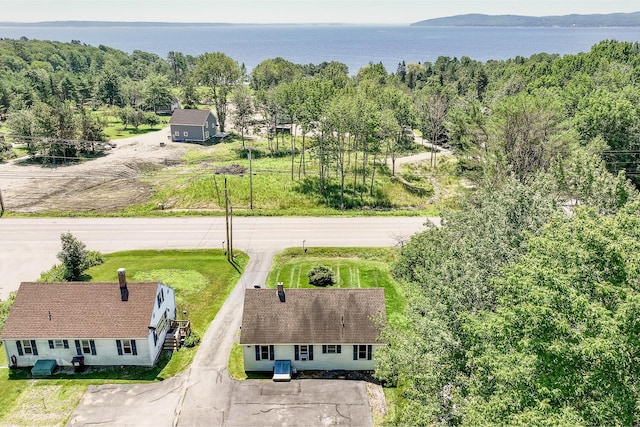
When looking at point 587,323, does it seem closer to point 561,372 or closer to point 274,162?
point 561,372

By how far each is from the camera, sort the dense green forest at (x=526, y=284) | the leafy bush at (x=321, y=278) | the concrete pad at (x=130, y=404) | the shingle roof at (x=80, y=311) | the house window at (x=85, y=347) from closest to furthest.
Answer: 1. the dense green forest at (x=526, y=284)
2. the concrete pad at (x=130, y=404)
3. the shingle roof at (x=80, y=311)
4. the house window at (x=85, y=347)
5. the leafy bush at (x=321, y=278)

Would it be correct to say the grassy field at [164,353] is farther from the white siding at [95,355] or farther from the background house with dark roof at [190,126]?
the background house with dark roof at [190,126]

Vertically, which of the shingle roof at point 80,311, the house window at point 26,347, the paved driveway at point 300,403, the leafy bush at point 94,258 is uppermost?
the shingle roof at point 80,311

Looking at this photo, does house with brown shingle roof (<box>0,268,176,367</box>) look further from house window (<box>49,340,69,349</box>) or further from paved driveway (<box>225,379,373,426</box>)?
paved driveway (<box>225,379,373,426</box>)

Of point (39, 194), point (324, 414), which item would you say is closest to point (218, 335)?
point (324, 414)

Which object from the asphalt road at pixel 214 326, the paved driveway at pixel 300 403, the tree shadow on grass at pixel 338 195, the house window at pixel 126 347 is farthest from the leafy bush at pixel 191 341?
the tree shadow on grass at pixel 338 195

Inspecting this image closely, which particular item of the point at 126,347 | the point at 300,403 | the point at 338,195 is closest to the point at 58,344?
the point at 126,347
